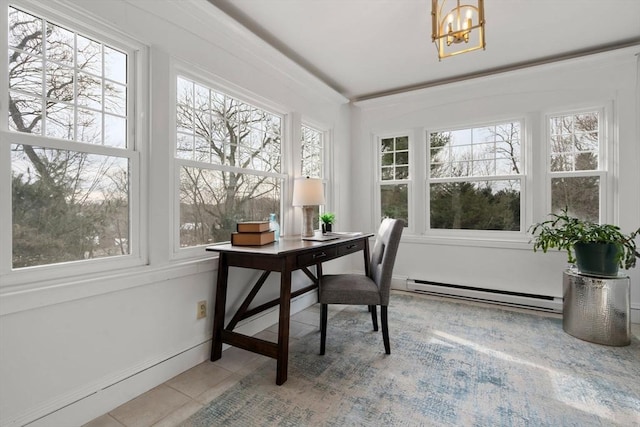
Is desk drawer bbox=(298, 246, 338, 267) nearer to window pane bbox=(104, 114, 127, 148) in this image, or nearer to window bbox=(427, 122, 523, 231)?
A: window pane bbox=(104, 114, 127, 148)

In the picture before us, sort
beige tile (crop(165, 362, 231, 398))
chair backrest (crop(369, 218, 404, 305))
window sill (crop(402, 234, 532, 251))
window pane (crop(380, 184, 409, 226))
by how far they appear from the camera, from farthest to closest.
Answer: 1. window pane (crop(380, 184, 409, 226))
2. window sill (crop(402, 234, 532, 251))
3. chair backrest (crop(369, 218, 404, 305))
4. beige tile (crop(165, 362, 231, 398))

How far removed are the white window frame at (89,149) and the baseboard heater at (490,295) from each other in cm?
303

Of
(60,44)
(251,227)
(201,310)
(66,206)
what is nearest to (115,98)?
(60,44)

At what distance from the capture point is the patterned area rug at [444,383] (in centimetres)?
156

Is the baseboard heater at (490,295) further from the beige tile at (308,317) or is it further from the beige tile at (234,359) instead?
the beige tile at (234,359)

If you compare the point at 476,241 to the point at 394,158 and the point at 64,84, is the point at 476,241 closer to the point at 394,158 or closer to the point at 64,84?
the point at 394,158

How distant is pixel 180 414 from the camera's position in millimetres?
1576

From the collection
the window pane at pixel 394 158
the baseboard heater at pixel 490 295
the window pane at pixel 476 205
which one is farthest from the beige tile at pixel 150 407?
the window pane at pixel 394 158

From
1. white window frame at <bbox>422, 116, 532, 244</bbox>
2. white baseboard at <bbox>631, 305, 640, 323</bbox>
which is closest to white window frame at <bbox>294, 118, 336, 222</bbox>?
white window frame at <bbox>422, 116, 532, 244</bbox>

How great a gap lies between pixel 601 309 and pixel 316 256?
7.49ft

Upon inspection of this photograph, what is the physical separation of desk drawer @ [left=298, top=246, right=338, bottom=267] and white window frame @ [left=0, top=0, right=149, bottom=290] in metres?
0.96

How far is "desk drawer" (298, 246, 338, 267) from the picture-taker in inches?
80.4

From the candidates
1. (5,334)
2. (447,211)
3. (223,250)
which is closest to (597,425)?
(223,250)

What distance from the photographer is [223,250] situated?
2.04 m
